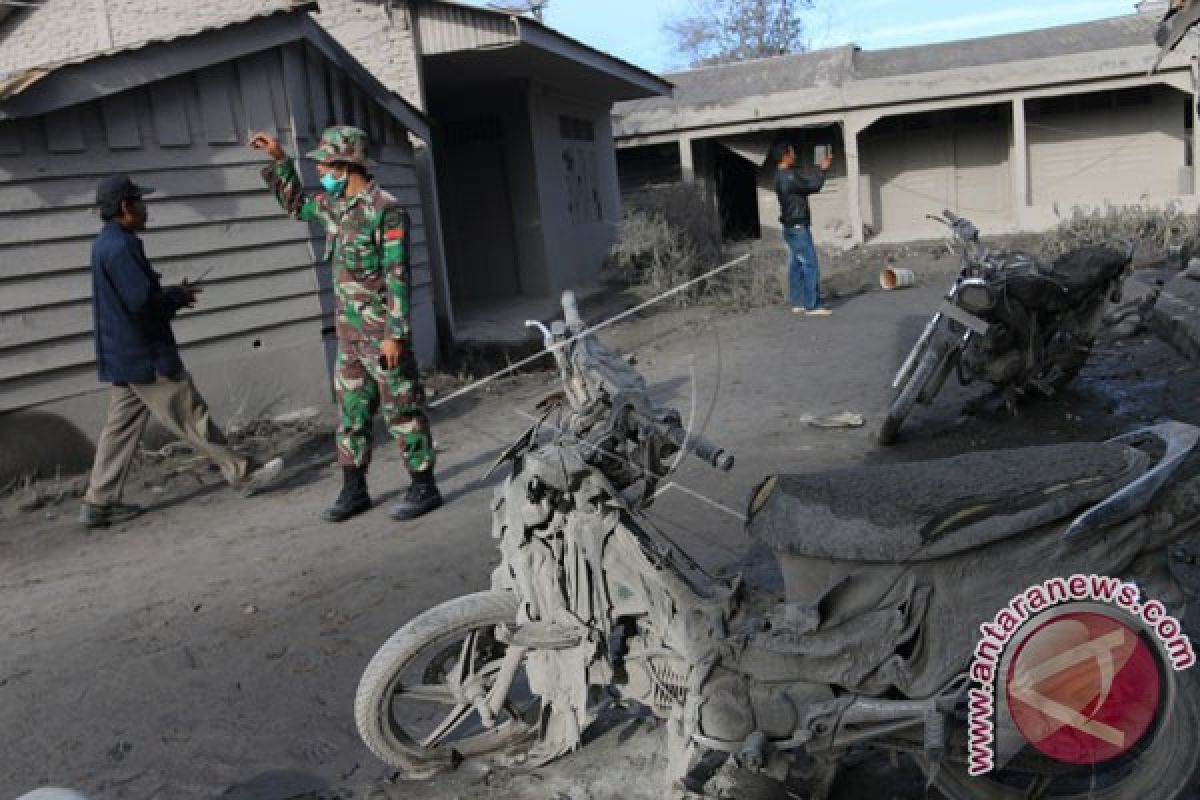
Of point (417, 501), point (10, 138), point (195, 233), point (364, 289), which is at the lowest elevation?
point (417, 501)

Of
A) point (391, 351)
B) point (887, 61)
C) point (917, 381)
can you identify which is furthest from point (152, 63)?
point (887, 61)

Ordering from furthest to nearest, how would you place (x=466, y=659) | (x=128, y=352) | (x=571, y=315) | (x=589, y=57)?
(x=589, y=57), (x=128, y=352), (x=571, y=315), (x=466, y=659)

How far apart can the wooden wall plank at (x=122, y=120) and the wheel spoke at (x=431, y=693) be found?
5.98 m

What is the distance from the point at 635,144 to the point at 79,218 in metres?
15.5

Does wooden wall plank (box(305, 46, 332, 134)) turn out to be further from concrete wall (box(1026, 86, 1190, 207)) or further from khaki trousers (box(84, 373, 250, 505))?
concrete wall (box(1026, 86, 1190, 207))

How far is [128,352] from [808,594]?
4715 mm

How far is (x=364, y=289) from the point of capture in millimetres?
5309

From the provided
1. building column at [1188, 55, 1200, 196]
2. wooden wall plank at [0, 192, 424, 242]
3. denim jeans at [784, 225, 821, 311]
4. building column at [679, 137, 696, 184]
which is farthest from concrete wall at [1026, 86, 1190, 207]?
wooden wall plank at [0, 192, 424, 242]

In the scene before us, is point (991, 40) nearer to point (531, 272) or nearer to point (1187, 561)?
point (531, 272)

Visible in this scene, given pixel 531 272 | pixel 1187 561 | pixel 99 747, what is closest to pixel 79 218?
pixel 99 747

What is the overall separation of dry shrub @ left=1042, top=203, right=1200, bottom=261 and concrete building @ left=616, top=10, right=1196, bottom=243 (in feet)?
7.46

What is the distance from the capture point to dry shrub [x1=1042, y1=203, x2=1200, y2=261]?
15102 mm

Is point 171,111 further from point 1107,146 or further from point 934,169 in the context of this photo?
point 1107,146

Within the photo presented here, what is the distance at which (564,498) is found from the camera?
268 cm
